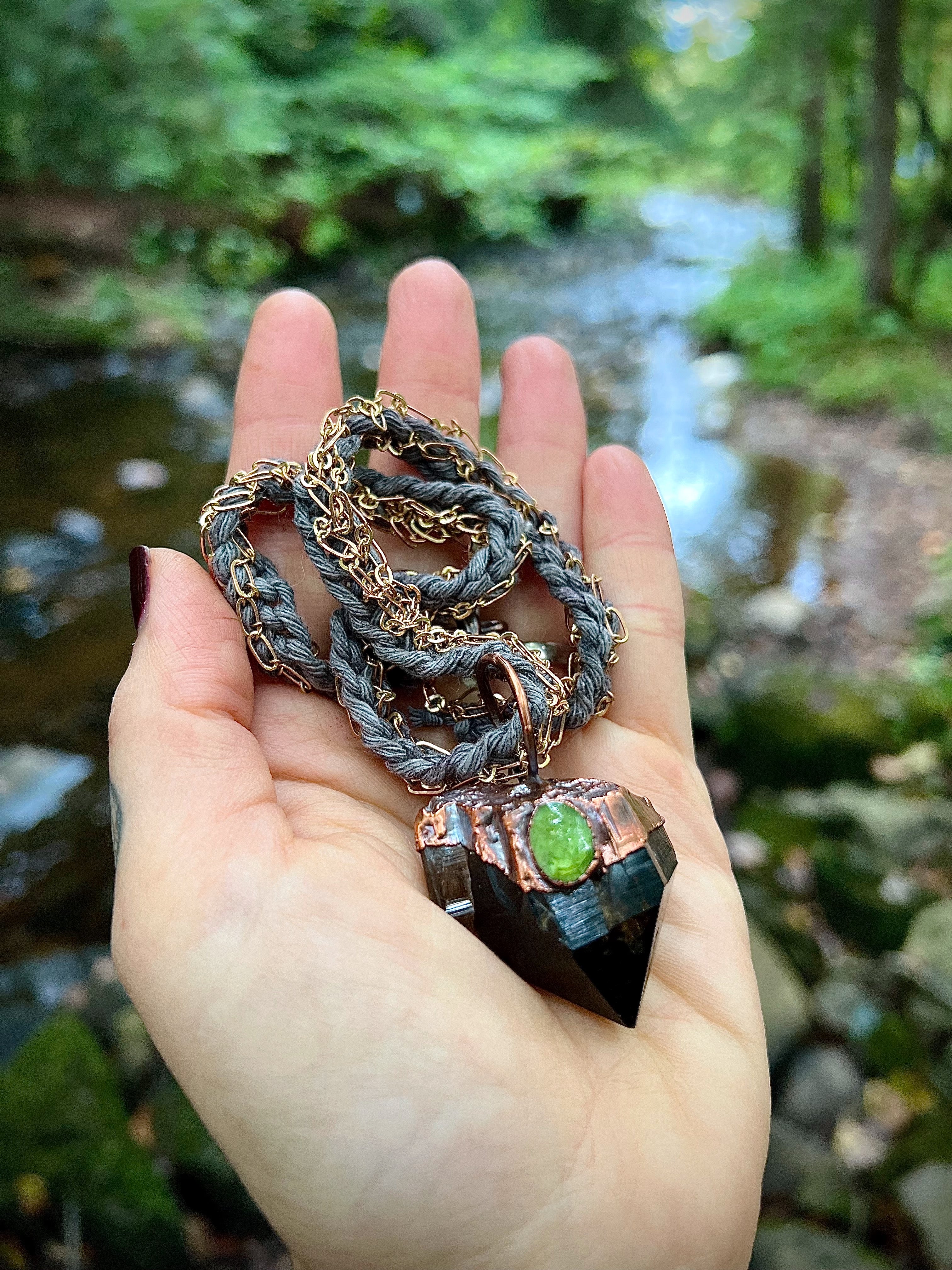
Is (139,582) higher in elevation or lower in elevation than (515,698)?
higher

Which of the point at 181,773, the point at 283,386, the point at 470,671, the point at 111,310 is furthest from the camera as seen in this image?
the point at 111,310

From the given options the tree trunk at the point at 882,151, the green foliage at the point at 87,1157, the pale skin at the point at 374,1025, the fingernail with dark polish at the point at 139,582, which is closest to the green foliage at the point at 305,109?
the fingernail with dark polish at the point at 139,582

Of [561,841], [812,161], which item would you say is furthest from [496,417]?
[812,161]

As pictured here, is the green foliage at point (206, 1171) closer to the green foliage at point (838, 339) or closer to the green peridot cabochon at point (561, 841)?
the green peridot cabochon at point (561, 841)

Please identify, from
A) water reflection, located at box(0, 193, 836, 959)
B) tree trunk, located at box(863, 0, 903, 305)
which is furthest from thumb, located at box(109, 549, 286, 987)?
tree trunk, located at box(863, 0, 903, 305)

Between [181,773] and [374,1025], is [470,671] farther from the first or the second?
[374,1025]

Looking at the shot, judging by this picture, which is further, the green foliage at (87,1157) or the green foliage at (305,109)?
the green foliage at (305,109)

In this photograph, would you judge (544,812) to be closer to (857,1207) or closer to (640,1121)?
(640,1121)

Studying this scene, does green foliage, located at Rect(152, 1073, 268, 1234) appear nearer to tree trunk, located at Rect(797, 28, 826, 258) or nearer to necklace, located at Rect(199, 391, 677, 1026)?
necklace, located at Rect(199, 391, 677, 1026)
